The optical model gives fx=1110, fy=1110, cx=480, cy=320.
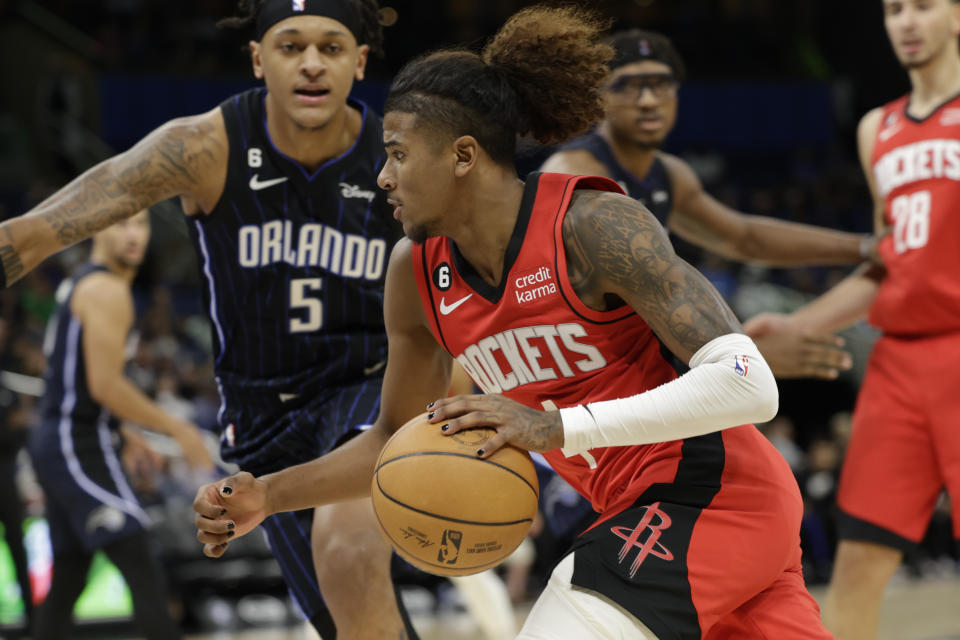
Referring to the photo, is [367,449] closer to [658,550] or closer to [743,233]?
[658,550]

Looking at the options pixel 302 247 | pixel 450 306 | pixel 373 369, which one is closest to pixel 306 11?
pixel 302 247

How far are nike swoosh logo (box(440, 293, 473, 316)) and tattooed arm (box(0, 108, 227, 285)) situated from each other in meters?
1.07

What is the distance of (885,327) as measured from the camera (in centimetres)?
449

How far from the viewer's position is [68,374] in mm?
5332

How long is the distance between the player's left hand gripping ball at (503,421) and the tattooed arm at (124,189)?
1337mm

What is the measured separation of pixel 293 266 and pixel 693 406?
5.66 ft

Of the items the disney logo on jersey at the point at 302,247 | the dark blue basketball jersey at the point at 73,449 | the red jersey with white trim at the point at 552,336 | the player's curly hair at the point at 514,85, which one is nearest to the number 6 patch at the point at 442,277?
the red jersey with white trim at the point at 552,336

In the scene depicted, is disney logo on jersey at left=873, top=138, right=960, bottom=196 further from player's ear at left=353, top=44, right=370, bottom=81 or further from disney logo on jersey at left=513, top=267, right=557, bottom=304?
disney logo on jersey at left=513, top=267, right=557, bottom=304

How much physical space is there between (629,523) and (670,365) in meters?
0.42

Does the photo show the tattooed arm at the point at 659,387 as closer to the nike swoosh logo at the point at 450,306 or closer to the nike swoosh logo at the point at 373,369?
the nike swoosh logo at the point at 450,306

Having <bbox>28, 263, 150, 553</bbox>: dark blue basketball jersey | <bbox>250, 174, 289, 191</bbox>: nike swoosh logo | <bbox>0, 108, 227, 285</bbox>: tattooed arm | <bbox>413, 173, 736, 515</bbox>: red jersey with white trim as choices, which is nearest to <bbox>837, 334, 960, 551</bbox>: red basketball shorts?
<bbox>413, 173, 736, 515</bbox>: red jersey with white trim

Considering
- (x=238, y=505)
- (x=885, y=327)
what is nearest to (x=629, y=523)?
(x=238, y=505)

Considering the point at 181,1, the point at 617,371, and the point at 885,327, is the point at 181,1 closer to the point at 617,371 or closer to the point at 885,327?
the point at 885,327

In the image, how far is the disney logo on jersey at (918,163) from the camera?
4398 millimetres
